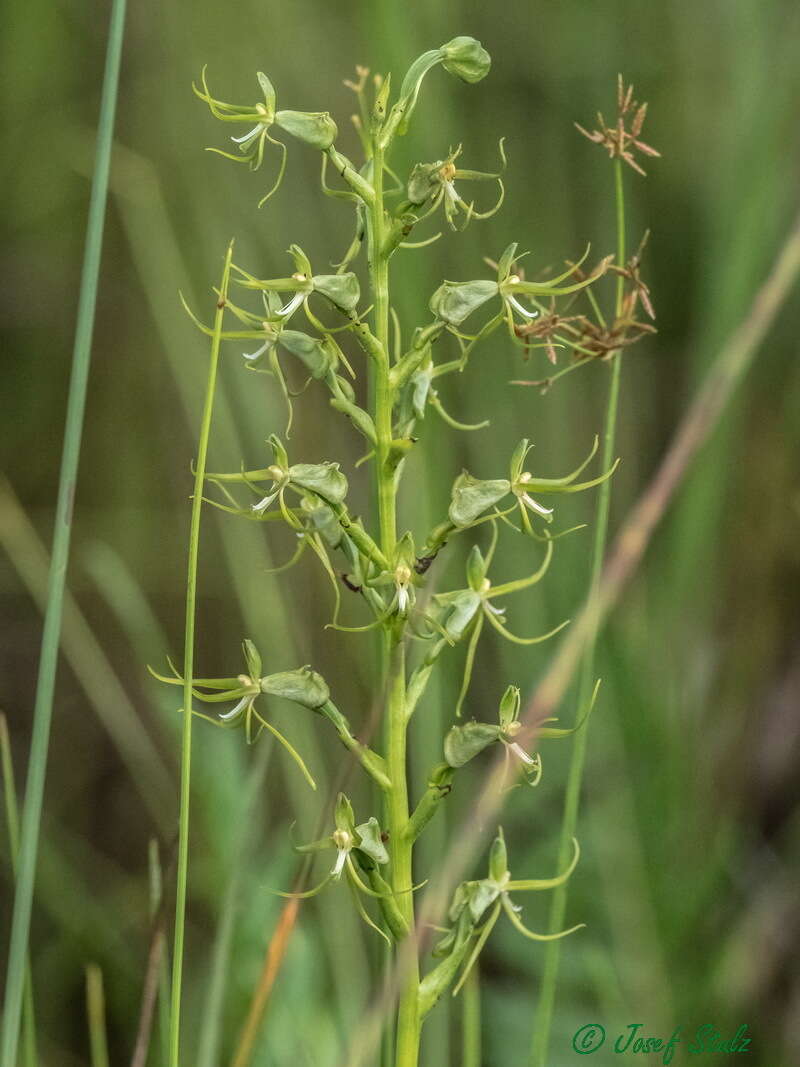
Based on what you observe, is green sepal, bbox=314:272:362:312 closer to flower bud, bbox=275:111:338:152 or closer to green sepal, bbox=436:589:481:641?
flower bud, bbox=275:111:338:152

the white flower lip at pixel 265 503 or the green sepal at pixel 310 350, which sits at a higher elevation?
the green sepal at pixel 310 350

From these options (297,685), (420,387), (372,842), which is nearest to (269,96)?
(420,387)

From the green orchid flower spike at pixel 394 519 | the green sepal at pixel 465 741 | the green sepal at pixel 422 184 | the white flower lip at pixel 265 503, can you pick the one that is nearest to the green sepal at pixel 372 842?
the green orchid flower spike at pixel 394 519

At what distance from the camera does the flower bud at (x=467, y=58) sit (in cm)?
178

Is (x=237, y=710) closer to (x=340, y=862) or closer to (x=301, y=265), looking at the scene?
(x=340, y=862)

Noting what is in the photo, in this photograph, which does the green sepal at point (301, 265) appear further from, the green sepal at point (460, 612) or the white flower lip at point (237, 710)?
the white flower lip at point (237, 710)

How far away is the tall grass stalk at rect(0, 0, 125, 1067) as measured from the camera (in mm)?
1580

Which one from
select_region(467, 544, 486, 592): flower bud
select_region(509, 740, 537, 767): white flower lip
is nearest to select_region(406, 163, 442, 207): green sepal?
select_region(467, 544, 486, 592): flower bud

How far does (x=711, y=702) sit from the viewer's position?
3.49 metres

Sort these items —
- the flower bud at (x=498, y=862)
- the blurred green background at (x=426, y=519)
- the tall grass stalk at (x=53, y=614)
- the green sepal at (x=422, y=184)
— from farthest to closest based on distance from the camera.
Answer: the blurred green background at (x=426, y=519) → the flower bud at (x=498, y=862) → the green sepal at (x=422, y=184) → the tall grass stalk at (x=53, y=614)

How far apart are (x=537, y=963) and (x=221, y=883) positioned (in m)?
0.75

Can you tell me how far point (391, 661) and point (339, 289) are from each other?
1.85 ft

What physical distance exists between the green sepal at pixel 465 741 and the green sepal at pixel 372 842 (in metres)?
0.15

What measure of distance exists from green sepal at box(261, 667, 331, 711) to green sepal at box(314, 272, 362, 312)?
553 millimetres
